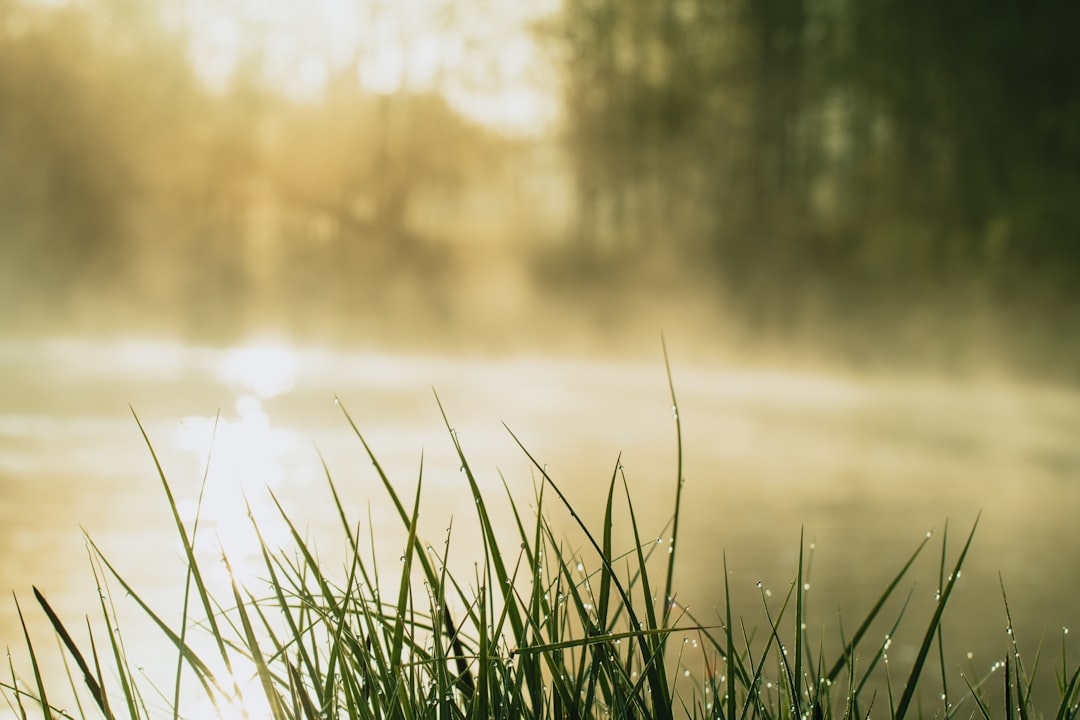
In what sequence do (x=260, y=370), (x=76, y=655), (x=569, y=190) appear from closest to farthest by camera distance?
(x=76, y=655)
(x=260, y=370)
(x=569, y=190)

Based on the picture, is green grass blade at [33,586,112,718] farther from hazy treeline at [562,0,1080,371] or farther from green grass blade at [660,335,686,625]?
hazy treeline at [562,0,1080,371]

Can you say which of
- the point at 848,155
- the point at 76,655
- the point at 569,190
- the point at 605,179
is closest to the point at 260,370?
the point at 605,179

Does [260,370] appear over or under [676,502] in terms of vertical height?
over

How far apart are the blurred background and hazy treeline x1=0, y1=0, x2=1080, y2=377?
1.1 inches

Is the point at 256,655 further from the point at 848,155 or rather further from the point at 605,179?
the point at 848,155

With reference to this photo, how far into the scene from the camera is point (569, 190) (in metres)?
15.2

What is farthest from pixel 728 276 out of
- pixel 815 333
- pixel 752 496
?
pixel 752 496

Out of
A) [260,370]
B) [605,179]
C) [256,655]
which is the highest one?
[605,179]

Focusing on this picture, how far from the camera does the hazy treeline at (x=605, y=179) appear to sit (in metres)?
12.2

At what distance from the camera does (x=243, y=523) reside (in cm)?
352

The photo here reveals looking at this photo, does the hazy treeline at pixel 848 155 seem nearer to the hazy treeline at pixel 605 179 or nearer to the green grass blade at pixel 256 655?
the hazy treeline at pixel 605 179

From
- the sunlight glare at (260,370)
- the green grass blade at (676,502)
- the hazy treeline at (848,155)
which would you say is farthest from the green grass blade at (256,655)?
the hazy treeline at (848,155)

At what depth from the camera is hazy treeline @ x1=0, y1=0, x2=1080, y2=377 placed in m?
12.2

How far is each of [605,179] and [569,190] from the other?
0.99m
